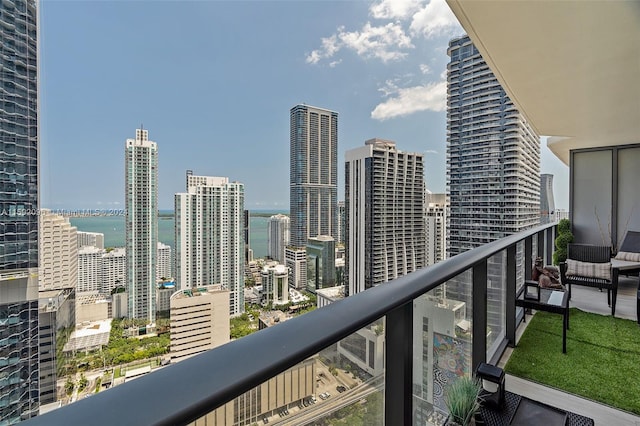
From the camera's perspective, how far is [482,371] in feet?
5.65

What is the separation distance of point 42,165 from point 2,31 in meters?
1.79

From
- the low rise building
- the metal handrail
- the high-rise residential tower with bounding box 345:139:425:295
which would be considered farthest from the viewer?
the high-rise residential tower with bounding box 345:139:425:295

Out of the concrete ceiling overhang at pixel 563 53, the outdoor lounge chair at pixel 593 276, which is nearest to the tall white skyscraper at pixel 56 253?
the concrete ceiling overhang at pixel 563 53

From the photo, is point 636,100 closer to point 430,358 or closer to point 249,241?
point 430,358

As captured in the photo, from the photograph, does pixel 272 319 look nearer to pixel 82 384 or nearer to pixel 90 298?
pixel 82 384

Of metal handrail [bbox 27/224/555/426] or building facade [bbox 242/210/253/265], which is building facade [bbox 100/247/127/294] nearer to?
building facade [bbox 242/210/253/265]

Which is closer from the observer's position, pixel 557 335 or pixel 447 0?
pixel 447 0

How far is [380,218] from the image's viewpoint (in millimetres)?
12086

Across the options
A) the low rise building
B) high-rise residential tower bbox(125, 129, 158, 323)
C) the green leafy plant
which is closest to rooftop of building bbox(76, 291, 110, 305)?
high-rise residential tower bbox(125, 129, 158, 323)

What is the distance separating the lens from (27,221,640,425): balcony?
437 millimetres

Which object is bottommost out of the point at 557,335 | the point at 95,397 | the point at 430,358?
the point at 557,335

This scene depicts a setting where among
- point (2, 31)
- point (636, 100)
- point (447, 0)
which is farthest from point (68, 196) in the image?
point (636, 100)

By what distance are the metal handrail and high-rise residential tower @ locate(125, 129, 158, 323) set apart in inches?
291

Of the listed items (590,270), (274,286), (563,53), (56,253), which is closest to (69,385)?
(56,253)
